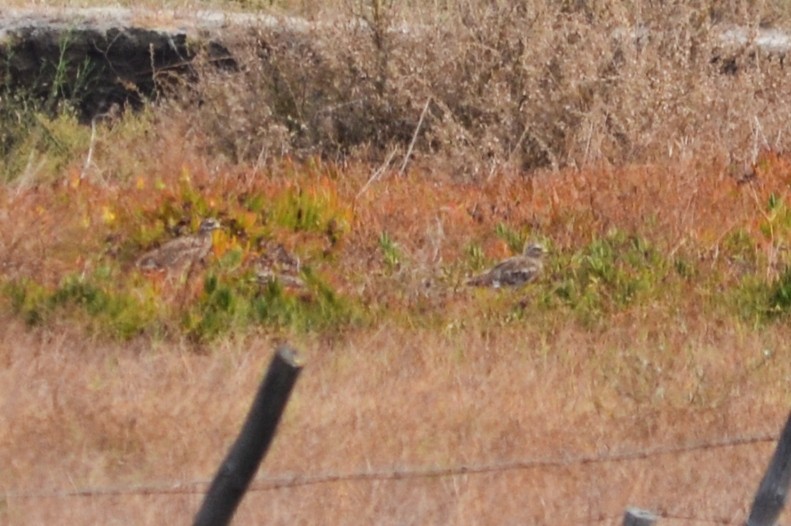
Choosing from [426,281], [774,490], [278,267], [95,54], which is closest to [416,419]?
[426,281]

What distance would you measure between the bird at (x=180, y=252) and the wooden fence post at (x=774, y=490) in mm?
4320

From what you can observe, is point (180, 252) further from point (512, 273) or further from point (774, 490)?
point (774, 490)

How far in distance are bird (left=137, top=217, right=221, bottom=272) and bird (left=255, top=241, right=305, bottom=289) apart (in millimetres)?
273

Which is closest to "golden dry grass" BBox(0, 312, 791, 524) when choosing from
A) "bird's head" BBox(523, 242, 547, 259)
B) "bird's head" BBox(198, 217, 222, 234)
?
"bird's head" BBox(523, 242, 547, 259)

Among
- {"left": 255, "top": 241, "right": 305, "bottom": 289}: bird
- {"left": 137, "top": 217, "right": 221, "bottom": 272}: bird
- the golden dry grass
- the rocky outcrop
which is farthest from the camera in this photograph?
the rocky outcrop

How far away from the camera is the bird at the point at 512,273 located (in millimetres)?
7559

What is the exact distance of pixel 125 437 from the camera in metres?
5.46

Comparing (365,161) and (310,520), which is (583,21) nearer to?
(365,161)

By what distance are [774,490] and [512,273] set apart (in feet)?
13.0

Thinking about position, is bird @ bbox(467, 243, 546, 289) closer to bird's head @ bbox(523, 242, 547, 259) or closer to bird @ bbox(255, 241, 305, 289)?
bird's head @ bbox(523, 242, 547, 259)

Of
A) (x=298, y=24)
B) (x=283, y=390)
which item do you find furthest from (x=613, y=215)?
(x=283, y=390)

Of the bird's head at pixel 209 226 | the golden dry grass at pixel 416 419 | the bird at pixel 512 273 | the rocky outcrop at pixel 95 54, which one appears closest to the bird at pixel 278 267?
the bird's head at pixel 209 226

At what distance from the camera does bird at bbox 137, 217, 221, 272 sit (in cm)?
762

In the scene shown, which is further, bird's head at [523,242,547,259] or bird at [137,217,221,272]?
bird's head at [523,242,547,259]
